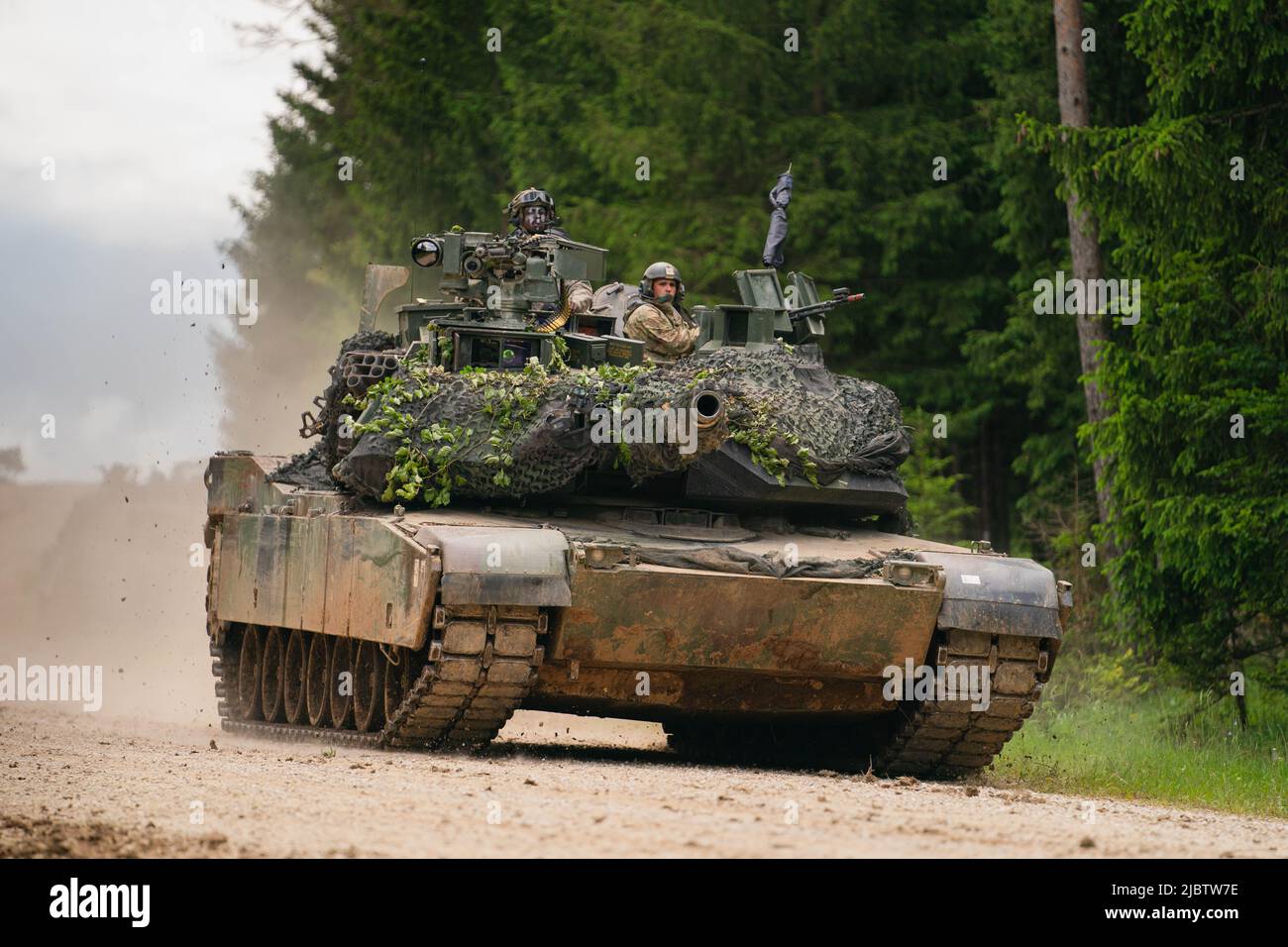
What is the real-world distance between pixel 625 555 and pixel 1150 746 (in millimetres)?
5581

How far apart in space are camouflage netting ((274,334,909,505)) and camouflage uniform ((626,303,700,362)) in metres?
1.19

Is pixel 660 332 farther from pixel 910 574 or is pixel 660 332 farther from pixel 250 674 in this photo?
pixel 250 674

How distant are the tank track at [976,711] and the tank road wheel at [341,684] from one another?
154 inches

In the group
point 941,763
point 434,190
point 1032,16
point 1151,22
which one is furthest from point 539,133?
point 941,763

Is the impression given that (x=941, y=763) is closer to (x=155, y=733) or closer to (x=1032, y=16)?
(x=155, y=733)

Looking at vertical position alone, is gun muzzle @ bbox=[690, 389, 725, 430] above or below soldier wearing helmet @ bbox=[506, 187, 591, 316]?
below

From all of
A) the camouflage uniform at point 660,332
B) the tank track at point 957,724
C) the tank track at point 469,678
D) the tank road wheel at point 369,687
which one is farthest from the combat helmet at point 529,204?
the tank track at point 957,724

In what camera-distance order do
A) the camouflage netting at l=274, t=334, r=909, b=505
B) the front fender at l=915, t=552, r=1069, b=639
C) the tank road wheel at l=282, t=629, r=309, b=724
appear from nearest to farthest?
the front fender at l=915, t=552, r=1069, b=639 → the camouflage netting at l=274, t=334, r=909, b=505 → the tank road wheel at l=282, t=629, r=309, b=724

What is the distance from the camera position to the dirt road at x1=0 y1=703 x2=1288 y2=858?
7961mm

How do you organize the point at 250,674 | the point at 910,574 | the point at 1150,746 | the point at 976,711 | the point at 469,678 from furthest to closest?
1. the point at 250,674
2. the point at 1150,746
3. the point at 976,711
4. the point at 910,574
5. the point at 469,678

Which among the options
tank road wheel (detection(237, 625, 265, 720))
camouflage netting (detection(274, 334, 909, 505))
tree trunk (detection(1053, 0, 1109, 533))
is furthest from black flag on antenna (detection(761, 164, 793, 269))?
tree trunk (detection(1053, 0, 1109, 533))

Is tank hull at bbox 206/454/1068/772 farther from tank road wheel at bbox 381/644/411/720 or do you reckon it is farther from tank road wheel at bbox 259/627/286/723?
tank road wheel at bbox 259/627/286/723

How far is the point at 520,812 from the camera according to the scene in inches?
353

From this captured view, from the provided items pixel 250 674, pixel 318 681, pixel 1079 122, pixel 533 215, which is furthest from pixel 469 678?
pixel 1079 122
